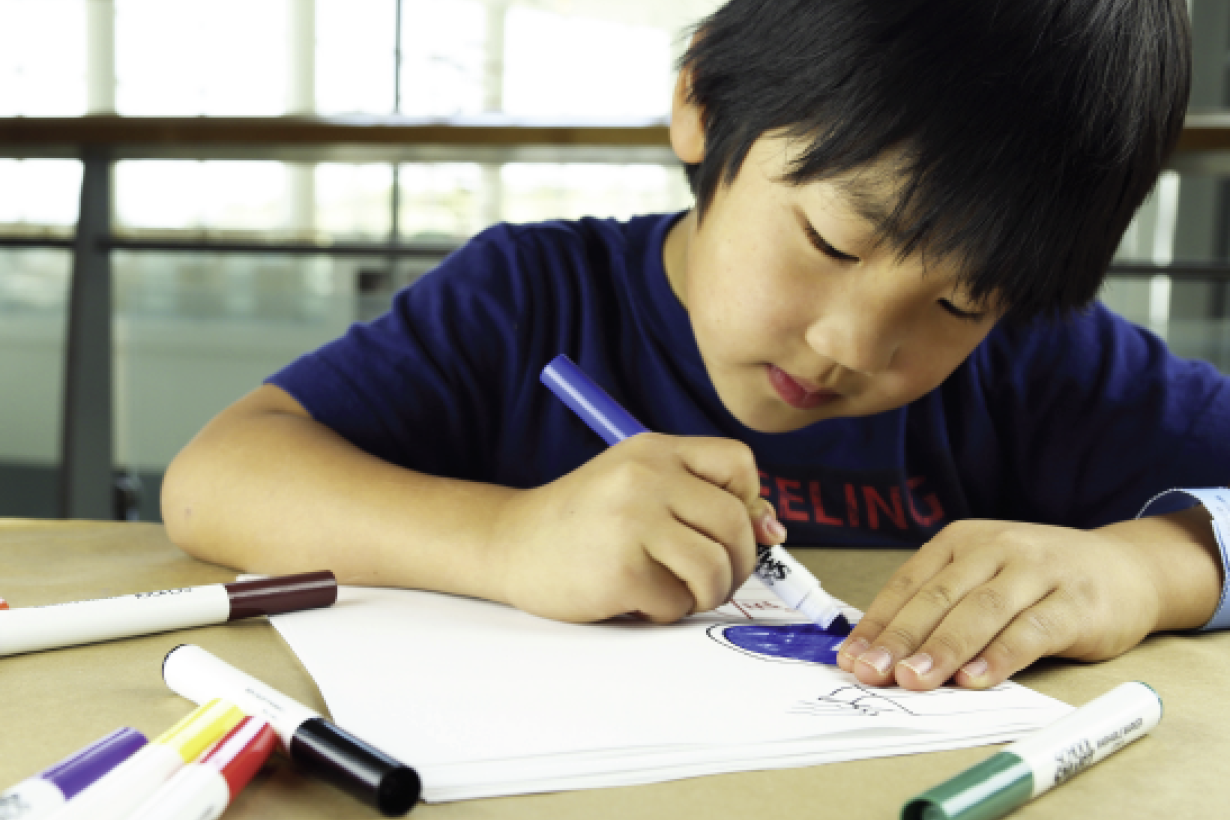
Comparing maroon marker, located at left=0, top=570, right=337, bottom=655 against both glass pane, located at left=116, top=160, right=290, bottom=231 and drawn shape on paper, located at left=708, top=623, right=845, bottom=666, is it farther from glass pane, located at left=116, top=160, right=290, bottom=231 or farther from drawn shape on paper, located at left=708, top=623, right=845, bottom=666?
glass pane, located at left=116, top=160, right=290, bottom=231

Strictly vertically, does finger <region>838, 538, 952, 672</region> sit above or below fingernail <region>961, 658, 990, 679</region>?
above

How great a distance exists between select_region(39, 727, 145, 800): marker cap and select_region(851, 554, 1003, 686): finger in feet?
0.85

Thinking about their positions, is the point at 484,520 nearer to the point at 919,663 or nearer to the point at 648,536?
the point at 648,536

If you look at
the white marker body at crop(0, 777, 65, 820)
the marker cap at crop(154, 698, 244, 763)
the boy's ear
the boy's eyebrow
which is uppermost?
the boy's ear

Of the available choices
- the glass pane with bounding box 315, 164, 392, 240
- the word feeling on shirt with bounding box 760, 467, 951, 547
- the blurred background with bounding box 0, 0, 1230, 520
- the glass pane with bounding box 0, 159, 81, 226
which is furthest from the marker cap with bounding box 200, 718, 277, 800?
the glass pane with bounding box 315, 164, 392, 240

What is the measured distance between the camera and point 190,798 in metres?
0.25

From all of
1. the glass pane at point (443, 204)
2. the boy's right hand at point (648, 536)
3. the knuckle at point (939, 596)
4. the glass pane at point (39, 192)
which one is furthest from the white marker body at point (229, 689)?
the glass pane at point (443, 204)

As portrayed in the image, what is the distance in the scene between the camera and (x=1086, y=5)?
1.74 feet

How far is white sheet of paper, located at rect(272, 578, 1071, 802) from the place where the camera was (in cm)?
31

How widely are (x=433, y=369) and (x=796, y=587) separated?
31 centimetres

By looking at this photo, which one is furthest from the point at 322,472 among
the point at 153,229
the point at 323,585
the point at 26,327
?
the point at 26,327

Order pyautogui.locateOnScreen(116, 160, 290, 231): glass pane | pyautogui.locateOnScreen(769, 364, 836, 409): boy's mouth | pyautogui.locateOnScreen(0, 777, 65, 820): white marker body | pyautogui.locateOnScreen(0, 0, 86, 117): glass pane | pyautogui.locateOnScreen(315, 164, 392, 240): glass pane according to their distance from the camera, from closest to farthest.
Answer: pyautogui.locateOnScreen(0, 777, 65, 820): white marker body < pyautogui.locateOnScreen(769, 364, 836, 409): boy's mouth < pyautogui.locateOnScreen(116, 160, 290, 231): glass pane < pyautogui.locateOnScreen(315, 164, 392, 240): glass pane < pyautogui.locateOnScreen(0, 0, 86, 117): glass pane

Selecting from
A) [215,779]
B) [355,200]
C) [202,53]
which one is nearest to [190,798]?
[215,779]

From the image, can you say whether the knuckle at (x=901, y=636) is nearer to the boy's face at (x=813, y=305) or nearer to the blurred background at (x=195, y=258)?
the boy's face at (x=813, y=305)
